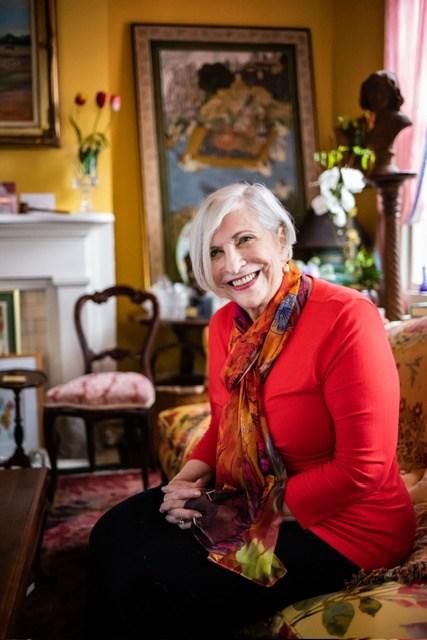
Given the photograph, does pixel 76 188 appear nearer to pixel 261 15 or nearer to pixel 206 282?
pixel 261 15

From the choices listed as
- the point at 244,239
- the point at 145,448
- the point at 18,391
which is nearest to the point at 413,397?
the point at 244,239

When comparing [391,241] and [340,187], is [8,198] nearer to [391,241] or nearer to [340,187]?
[340,187]

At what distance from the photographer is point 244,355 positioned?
1489 millimetres

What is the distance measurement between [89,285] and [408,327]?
2.30 m

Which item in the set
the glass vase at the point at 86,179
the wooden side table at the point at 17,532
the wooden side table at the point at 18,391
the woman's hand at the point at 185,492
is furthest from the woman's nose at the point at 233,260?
the glass vase at the point at 86,179

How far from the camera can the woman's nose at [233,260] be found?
4.96 feet

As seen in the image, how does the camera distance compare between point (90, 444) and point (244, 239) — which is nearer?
point (244, 239)

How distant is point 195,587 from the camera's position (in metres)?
1.26

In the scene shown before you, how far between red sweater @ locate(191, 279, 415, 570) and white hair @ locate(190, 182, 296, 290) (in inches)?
9.2

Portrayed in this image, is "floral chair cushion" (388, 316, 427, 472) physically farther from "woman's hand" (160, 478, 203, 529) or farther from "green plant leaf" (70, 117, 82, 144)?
"green plant leaf" (70, 117, 82, 144)

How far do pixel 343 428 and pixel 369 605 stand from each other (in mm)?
310

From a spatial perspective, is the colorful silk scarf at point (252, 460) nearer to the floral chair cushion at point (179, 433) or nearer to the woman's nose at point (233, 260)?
the woman's nose at point (233, 260)

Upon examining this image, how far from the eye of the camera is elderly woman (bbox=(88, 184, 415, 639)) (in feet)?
4.15

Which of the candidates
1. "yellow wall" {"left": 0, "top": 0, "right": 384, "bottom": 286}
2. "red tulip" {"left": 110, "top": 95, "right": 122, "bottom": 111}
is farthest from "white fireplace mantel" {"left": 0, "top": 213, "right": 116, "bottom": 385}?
"red tulip" {"left": 110, "top": 95, "right": 122, "bottom": 111}
